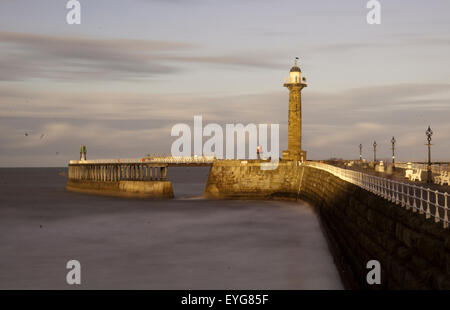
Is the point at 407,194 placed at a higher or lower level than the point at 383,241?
higher

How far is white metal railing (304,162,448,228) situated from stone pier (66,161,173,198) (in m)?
33.6

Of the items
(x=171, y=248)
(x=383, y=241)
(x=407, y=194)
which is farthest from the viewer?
(x=171, y=248)

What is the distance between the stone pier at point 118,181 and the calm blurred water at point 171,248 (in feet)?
45.0

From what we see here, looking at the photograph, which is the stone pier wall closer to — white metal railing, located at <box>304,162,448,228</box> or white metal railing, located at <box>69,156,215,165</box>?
white metal railing, located at <box>304,162,448,228</box>

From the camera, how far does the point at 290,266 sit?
977 inches

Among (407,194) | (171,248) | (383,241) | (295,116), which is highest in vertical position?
(295,116)

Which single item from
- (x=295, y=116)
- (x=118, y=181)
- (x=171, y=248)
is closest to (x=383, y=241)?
(x=171, y=248)

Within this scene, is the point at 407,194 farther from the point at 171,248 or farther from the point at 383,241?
the point at 171,248

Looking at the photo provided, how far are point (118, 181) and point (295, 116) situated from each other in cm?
2762

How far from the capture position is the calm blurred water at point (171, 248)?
2231 cm

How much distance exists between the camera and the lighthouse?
6625 centimetres

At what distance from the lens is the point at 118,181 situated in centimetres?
7375

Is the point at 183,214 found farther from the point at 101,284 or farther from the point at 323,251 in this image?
the point at 101,284

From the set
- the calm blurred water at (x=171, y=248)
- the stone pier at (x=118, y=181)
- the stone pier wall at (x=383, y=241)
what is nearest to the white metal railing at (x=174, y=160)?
the stone pier at (x=118, y=181)
